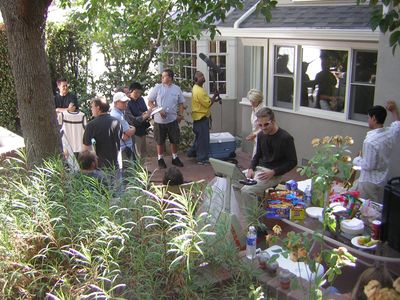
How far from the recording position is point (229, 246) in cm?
304

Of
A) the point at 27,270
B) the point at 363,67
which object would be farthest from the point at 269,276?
the point at 363,67

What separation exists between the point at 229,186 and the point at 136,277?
1806 mm

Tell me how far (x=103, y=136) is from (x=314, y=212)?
9.15ft

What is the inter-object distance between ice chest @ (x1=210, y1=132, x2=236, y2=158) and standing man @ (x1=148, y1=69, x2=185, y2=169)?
34.7 inches

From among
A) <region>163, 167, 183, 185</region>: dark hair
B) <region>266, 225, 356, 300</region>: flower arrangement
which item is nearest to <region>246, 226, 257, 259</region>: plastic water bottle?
<region>266, 225, 356, 300</region>: flower arrangement

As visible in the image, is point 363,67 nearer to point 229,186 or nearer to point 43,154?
point 229,186

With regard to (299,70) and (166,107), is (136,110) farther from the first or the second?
(299,70)

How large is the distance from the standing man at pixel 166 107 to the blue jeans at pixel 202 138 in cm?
45

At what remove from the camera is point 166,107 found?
8977 millimetres

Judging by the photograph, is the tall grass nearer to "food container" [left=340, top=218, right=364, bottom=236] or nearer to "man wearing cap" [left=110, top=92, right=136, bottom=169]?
"food container" [left=340, top=218, right=364, bottom=236]

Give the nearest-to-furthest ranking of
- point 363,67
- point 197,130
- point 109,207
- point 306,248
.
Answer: point 306,248 < point 109,207 < point 363,67 < point 197,130

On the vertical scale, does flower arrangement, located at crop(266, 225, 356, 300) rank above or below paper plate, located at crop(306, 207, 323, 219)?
above

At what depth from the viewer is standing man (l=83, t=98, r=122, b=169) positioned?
5.95 metres

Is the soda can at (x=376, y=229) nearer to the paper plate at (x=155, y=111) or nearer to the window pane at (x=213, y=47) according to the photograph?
the paper plate at (x=155, y=111)
